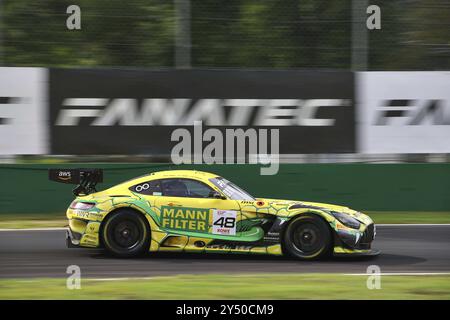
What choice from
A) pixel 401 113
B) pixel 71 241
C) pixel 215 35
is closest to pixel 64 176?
pixel 71 241

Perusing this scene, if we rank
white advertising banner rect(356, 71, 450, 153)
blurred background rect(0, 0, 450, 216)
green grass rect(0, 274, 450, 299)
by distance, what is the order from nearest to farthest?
green grass rect(0, 274, 450, 299)
blurred background rect(0, 0, 450, 216)
white advertising banner rect(356, 71, 450, 153)

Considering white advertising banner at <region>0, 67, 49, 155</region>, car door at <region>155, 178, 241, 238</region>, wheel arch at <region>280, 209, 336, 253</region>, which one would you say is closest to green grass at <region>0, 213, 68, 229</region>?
white advertising banner at <region>0, 67, 49, 155</region>

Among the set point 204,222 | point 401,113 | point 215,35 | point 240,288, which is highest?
point 215,35

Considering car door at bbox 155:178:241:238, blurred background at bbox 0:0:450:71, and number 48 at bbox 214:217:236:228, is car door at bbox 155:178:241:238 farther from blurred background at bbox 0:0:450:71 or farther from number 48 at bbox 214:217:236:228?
blurred background at bbox 0:0:450:71

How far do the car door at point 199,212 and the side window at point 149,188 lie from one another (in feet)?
0.38

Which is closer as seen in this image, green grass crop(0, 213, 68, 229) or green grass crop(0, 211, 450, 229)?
green grass crop(0, 213, 68, 229)

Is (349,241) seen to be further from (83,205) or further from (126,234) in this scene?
(83,205)

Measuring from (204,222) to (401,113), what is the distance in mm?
5952

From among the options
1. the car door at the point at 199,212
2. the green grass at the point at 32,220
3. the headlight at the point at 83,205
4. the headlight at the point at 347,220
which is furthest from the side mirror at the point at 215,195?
the green grass at the point at 32,220

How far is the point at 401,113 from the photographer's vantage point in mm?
13570

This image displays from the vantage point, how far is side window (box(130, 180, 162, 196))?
9.31 metres

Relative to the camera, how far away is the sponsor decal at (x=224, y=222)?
900 centimetres
